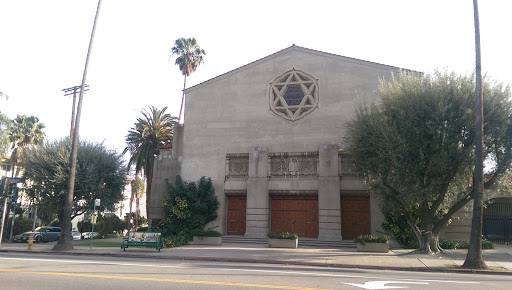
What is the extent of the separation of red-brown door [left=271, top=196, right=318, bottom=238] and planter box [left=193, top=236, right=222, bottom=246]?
4762 millimetres

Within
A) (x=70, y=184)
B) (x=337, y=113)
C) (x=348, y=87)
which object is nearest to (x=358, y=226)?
(x=337, y=113)

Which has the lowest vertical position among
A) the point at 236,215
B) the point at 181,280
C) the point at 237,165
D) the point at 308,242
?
the point at 181,280

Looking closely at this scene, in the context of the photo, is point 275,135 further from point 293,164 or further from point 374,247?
point 374,247

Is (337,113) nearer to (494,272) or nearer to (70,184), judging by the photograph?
(494,272)

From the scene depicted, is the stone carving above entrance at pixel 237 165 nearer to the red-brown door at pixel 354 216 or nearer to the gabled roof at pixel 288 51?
the gabled roof at pixel 288 51

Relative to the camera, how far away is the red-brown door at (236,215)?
27.8m

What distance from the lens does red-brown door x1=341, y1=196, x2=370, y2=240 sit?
25.6 m

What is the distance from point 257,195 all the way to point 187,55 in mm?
25282

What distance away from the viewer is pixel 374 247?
2008cm

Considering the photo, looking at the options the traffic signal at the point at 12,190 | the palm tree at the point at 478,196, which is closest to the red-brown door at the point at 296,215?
the palm tree at the point at 478,196

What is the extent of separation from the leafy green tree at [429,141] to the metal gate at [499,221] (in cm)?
889

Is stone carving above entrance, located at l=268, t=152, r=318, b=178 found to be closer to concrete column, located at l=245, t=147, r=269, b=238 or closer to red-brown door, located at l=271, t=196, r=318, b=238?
concrete column, located at l=245, t=147, r=269, b=238

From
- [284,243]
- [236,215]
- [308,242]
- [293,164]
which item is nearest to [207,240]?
[236,215]

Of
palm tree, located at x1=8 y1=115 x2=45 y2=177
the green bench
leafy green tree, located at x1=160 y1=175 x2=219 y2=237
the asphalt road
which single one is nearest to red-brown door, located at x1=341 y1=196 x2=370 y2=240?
leafy green tree, located at x1=160 y1=175 x2=219 y2=237
